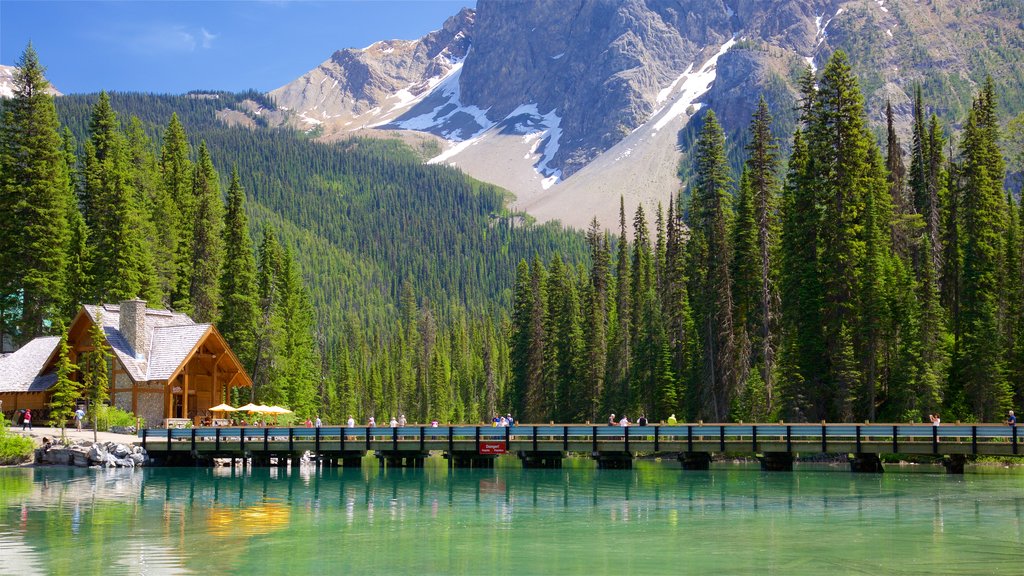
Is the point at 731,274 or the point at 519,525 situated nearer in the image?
the point at 519,525

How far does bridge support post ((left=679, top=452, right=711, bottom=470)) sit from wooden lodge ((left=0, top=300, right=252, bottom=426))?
101 feet

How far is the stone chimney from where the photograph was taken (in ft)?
212

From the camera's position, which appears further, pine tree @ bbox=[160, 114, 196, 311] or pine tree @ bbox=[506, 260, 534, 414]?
pine tree @ bbox=[506, 260, 534, 414]

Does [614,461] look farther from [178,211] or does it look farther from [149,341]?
[178,211]

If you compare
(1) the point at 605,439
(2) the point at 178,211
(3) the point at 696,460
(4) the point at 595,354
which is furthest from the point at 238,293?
(3) the point at 696,460

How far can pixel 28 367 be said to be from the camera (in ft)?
214

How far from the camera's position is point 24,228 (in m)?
70.0

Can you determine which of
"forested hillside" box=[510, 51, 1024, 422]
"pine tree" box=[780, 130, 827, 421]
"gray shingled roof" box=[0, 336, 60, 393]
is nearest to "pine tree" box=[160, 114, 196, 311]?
"gray shingled roof" box=[0, 336, 60, 393]

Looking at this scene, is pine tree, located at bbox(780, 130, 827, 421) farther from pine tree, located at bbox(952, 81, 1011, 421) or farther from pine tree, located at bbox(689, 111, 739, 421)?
pine tree, located at bbox(952, 81, 1011, 421)

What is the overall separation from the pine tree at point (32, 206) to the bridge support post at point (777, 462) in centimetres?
4744

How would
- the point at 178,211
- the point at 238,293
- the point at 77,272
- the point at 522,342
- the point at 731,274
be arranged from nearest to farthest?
the point at 77,272 → the point at 731,274 → the point at 238,293 → the point at 178,211 → the point at 522,342

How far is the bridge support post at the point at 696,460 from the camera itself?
2025 inches

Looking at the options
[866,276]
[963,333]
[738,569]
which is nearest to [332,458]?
[866,276]

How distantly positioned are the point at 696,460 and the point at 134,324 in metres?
35.3
